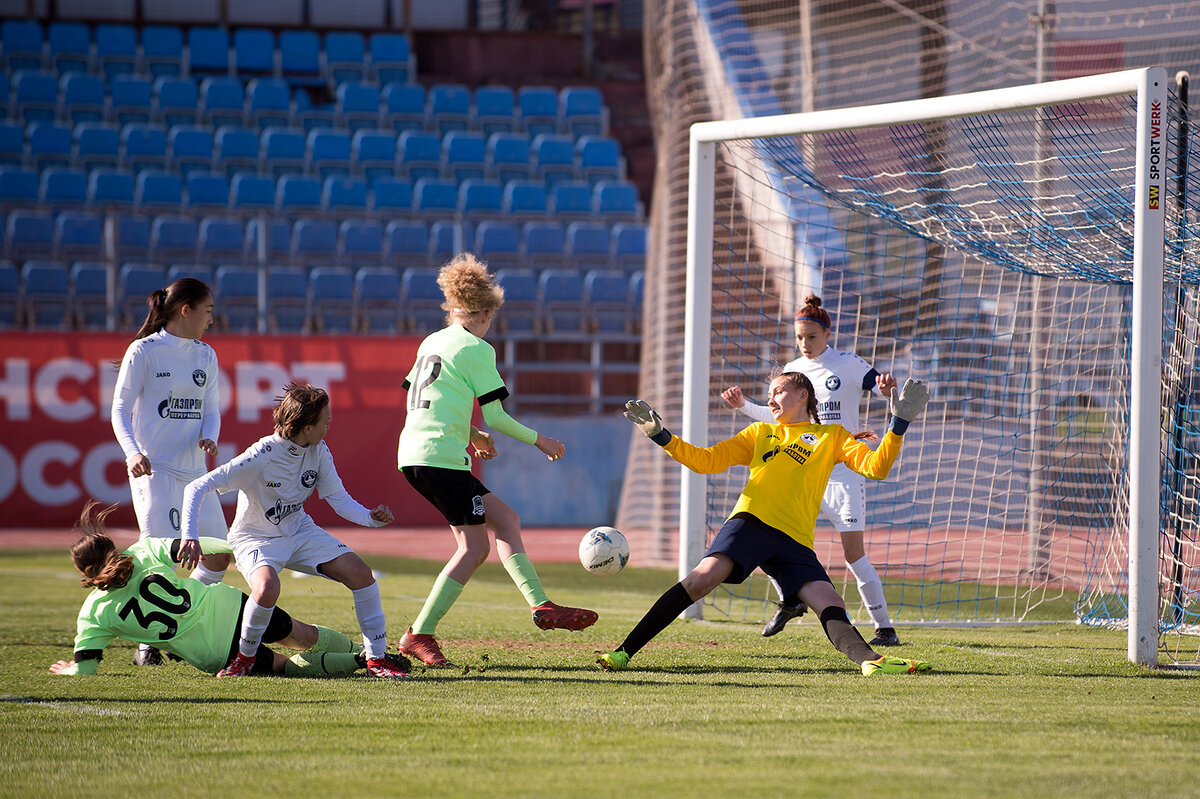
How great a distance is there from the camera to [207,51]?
69.8 ft

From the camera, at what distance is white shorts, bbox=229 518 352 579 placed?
5312 mm

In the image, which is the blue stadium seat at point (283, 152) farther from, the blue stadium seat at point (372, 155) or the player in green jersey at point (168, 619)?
the player in green jersey at point (168, 619)

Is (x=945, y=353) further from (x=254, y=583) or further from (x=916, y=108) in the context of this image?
(x=254, y=583)

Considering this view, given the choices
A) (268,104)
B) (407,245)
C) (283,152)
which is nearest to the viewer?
(407,245)

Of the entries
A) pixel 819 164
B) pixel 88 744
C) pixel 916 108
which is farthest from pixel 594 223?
pixel 88 744

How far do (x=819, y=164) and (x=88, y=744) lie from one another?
6.17 meters

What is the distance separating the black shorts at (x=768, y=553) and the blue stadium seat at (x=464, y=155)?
570 inches

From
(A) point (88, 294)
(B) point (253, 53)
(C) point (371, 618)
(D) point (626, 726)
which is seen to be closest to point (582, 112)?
(B) point (253, 53)

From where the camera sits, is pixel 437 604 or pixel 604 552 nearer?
pixel 437 604

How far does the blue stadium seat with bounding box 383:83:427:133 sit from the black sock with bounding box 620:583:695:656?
52.2 feet

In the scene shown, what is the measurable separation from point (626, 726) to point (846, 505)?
9.39 ft

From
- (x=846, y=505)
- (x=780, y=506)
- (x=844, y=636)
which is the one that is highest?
(x=780, y=506)

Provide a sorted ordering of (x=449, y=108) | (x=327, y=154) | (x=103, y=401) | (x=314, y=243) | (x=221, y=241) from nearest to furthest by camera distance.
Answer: (x=103, y=401)
(x=221, y=241)
(x=314, y=243)
(x=327, y=154)
(x=449, y=108)

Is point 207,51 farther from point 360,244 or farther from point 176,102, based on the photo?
point 360,244
